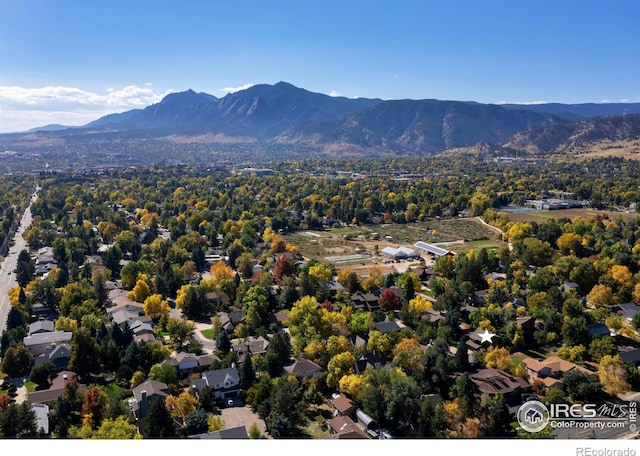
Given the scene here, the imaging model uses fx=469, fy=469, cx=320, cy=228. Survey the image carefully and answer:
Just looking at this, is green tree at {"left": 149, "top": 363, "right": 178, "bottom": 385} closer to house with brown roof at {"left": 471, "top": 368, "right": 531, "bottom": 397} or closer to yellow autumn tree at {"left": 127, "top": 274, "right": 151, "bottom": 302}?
yellow autumn tree at {"left": 127, "top": 274, "right": 151, "bottom": 302}

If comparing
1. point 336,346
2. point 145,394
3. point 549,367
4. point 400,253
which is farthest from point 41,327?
point 400,253

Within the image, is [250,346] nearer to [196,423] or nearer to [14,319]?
[196,423]

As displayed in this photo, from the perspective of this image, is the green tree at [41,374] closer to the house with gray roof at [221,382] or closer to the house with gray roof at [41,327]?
the house with gray roof at [41,327]

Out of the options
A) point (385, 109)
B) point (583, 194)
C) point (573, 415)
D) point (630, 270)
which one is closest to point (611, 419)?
point (573, 415)

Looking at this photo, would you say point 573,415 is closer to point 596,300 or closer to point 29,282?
point 596,300

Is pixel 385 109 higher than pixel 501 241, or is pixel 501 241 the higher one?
pixel 385 109
